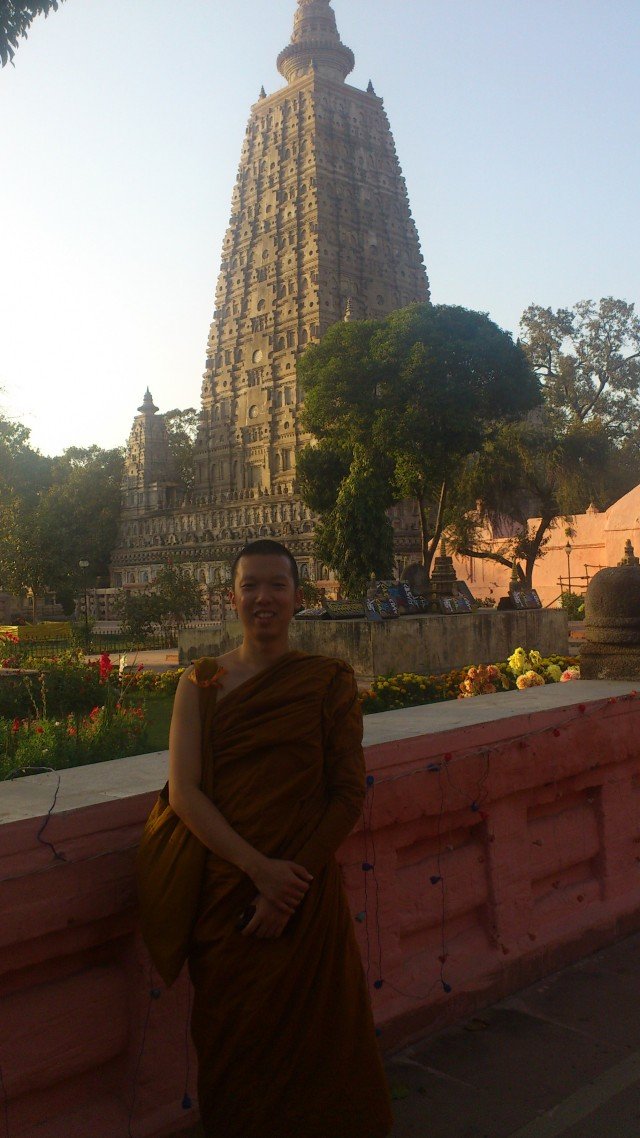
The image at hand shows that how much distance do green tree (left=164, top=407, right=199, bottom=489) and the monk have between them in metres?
46.7

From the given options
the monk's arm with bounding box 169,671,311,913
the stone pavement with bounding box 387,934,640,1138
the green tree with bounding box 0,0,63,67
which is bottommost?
the stone pavement with bounding box 387,934,640,1138

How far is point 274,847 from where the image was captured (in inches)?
80.1

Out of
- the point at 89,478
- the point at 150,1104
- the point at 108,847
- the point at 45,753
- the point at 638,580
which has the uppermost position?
the point at 89,478

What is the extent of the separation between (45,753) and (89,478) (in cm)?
4630

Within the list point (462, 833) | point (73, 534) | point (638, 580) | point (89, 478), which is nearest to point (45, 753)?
point (462, 833)

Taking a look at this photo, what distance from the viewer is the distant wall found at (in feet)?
40.4

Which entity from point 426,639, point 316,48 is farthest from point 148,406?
point 426,639

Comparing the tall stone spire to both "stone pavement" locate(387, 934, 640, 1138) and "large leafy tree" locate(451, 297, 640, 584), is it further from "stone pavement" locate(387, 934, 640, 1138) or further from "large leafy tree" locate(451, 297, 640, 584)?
"stone pavement" locate(387, 934, 640, 1138)

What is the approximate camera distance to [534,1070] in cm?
261

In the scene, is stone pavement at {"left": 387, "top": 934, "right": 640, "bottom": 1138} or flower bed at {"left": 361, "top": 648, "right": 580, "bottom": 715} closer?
stone pavement at {"left": 387, "top": 934, "right": 640, "bottom": 1138}

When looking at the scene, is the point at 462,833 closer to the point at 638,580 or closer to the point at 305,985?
the point at 305,985

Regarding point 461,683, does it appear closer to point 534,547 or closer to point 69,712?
point 69,712

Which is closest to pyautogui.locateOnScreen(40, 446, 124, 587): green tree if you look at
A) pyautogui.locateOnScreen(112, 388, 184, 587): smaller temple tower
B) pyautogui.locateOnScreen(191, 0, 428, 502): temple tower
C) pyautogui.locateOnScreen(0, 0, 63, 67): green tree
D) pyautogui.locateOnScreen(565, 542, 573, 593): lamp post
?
pyautogui.locateOnScreen(112, 388, 184, 587): smaller temple tower

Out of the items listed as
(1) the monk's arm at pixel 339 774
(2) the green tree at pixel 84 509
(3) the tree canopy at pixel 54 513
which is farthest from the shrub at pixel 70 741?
(2) the green tree at pixel 84 509
